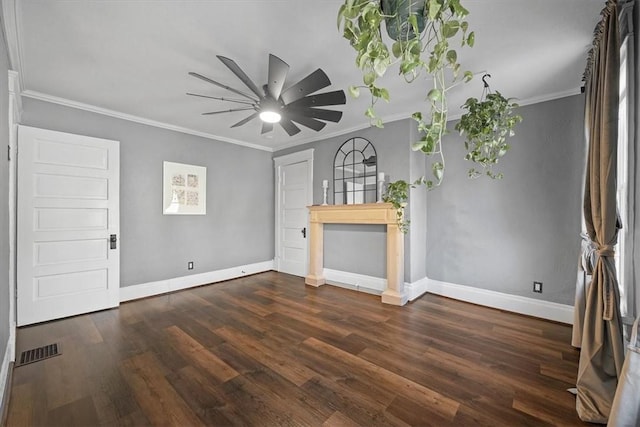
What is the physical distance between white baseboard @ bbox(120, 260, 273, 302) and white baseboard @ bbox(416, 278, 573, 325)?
301 cm

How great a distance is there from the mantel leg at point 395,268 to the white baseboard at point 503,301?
41cm

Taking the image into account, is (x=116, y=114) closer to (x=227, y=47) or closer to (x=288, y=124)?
(x=227, y=47)

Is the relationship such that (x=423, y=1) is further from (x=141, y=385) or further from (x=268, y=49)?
(x=141, y=385)

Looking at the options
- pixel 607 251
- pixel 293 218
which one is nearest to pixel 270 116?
pixel 607 251

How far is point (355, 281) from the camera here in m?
4.27

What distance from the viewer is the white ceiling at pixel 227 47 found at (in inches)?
72.2

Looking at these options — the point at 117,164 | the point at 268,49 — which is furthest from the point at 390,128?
the point at 117,164

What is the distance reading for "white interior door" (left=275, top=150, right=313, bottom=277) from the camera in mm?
5012

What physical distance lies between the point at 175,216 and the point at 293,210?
2.02m

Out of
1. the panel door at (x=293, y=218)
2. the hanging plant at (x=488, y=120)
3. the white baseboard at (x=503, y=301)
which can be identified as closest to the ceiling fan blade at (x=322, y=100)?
the hanging plant at (x=488, y=120)

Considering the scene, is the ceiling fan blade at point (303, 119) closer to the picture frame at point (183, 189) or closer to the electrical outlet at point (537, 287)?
the picture frame at point (183, 189)

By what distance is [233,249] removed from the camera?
16.2ft

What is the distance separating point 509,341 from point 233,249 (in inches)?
163

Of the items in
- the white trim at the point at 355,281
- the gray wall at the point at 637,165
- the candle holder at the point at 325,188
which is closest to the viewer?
the gray wall at the point at 637,165
